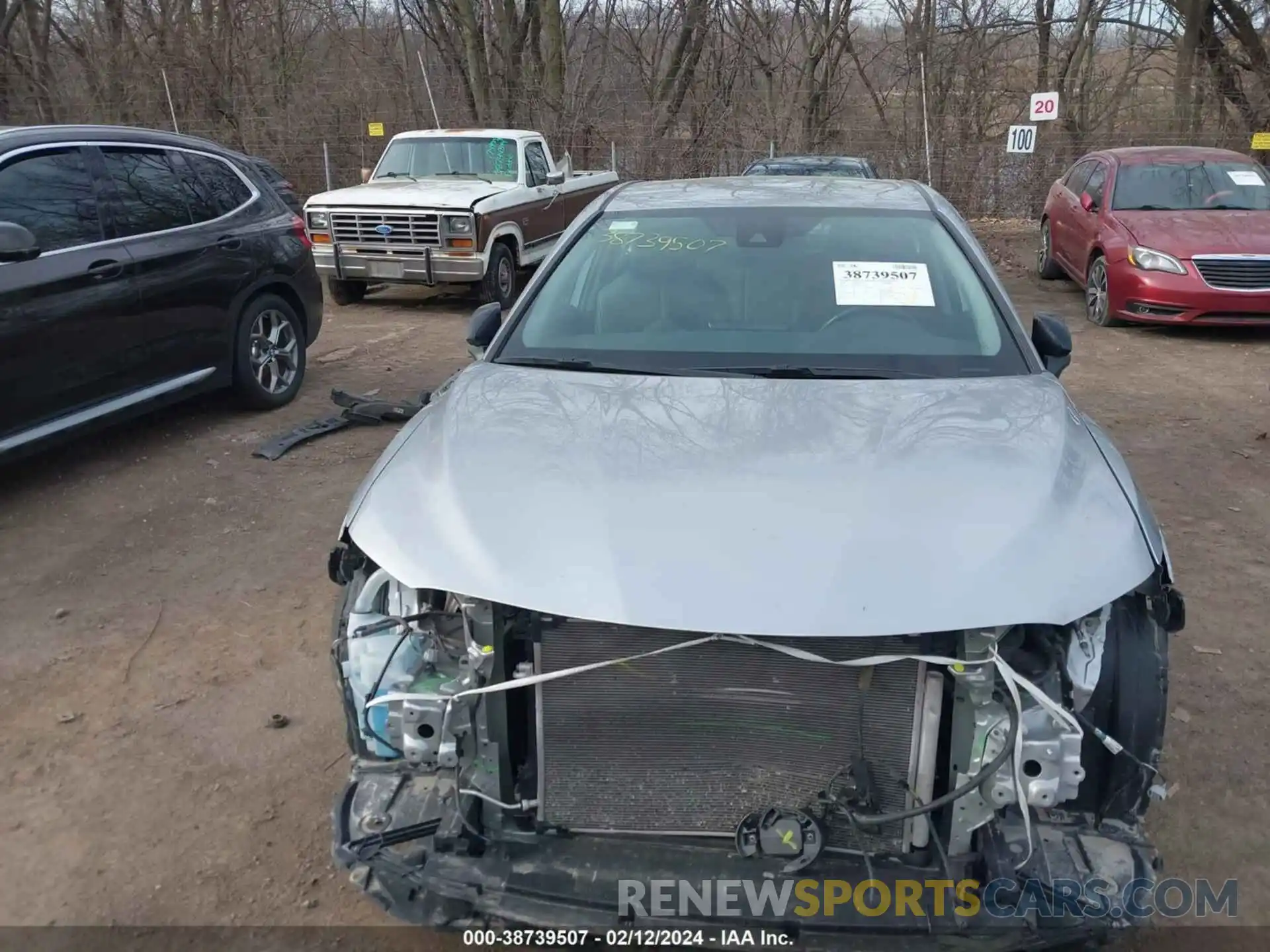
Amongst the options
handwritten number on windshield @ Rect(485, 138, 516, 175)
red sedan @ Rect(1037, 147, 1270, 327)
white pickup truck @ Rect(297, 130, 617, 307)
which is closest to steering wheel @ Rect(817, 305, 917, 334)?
red sedan @ Rect(1037, 147, 1270, 327)

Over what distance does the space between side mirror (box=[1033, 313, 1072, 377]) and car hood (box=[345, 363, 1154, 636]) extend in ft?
1.62

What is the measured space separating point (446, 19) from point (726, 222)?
835 inches

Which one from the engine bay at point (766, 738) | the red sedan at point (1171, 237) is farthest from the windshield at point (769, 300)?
the red sedan at point (1171, 237)

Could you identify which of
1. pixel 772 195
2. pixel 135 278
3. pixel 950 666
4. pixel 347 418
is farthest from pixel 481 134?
pixel 950 666

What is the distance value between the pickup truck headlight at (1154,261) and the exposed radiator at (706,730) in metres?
8.35

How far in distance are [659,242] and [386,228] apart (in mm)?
7024

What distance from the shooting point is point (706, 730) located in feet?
7.59

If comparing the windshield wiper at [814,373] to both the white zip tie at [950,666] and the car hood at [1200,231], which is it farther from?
the car hood at [1200,231]

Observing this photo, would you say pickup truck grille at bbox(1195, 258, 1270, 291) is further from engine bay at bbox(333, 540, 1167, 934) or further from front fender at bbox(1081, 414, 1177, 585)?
engine bay at bbox(333, 540, 1167, 934)

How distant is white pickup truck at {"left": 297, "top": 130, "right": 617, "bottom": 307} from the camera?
10211 mm

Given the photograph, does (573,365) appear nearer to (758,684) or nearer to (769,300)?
(769,300)

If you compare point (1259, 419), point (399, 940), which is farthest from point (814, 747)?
point (1259, 419)

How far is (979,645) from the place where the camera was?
2.14 m

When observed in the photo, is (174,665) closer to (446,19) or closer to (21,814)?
(21,814)
